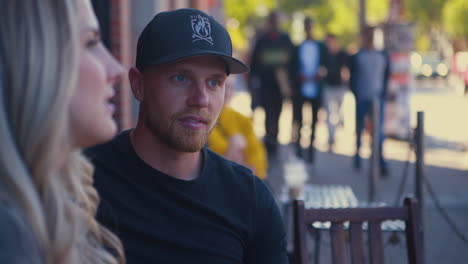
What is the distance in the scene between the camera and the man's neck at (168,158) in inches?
94.2

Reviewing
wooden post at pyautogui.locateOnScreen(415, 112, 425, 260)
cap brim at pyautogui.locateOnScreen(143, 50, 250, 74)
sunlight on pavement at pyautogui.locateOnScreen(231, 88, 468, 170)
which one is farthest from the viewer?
sunlight on pavement at pyautogui.locateOnScreen(231, 88, 468, 170)

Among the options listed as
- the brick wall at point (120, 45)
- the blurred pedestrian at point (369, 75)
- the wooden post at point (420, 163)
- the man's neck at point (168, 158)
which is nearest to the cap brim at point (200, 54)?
the man's neck at point (168, 158)

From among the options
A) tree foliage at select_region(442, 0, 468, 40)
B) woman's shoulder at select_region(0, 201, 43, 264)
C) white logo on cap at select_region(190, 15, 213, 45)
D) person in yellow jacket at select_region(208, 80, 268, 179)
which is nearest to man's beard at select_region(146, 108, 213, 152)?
white logo on cap at select_region(190, 15, 213, 45)

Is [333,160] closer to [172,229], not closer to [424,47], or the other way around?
[172,229]

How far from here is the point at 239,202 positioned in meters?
2.38

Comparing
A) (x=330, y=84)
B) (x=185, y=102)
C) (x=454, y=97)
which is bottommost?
(x=454, y=97)

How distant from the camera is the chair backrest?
2986 mm

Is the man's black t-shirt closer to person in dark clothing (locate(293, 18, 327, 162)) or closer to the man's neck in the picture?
the man's neck

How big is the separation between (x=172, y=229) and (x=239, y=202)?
0.86 ft

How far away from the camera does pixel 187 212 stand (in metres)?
2.28

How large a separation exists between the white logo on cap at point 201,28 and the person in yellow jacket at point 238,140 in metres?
2.72

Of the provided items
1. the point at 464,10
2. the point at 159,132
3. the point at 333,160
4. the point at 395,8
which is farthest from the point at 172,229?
the point at 464,10

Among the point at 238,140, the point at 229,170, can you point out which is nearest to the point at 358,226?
the point at 229,170

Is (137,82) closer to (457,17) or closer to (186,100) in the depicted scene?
(186,100)
